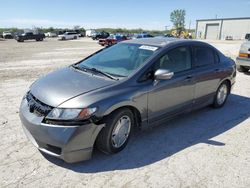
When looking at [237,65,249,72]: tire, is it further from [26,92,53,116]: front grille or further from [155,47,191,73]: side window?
[26,92,53,116]: front grille

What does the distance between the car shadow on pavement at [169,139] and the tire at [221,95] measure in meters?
0.13

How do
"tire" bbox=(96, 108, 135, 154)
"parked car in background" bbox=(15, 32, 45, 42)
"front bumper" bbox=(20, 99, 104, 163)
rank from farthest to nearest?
"parked car in background" bbox=(15, 32, 45, 42) → "tire" bbox=(96, 108, 135, 154) → "front bumper" bbox=(20, 99, 104, 163)

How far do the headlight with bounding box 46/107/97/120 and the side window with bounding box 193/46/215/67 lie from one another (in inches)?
102

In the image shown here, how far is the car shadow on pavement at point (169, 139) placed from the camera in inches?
131

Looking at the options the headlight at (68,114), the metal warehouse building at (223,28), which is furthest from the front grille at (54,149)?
the metal warehouse building at (223,28)

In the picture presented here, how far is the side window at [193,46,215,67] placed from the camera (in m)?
4.75

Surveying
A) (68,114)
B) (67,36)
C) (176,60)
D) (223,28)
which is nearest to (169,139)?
(176,60)

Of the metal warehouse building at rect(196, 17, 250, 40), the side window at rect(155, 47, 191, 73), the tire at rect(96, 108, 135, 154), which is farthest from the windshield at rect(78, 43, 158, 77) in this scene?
the metal warehouse building at rect(196, 17, 250, 40)

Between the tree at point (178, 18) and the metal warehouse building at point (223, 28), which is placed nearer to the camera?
the metal warehouse building at point (223, 28)

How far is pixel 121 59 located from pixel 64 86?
1177 mm

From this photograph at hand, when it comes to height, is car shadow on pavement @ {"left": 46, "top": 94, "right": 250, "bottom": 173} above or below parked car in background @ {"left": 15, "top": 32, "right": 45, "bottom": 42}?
above

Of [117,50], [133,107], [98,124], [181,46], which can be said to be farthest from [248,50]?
[98,124]

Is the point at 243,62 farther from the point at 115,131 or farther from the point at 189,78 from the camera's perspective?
the point at 115,131

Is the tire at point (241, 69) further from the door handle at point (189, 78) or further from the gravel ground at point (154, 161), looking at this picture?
the door handle at point (189, 78)
